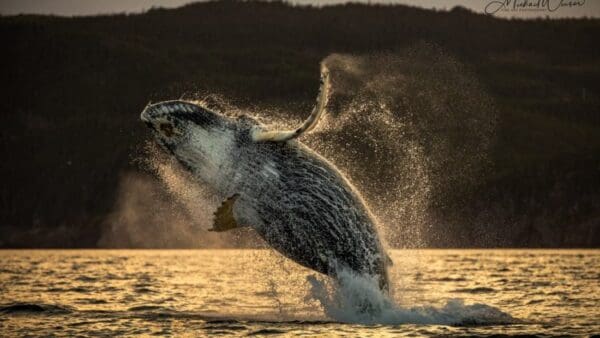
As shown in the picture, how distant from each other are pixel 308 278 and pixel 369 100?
149 meters

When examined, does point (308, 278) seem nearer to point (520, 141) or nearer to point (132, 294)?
point (132, 294)

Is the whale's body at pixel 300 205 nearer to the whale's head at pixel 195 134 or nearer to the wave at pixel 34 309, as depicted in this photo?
the whale's head at pixel 195 134

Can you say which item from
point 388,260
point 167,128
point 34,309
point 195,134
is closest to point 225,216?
point 195,134

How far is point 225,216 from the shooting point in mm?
13680

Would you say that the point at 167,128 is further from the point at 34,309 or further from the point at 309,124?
the point at 34,309

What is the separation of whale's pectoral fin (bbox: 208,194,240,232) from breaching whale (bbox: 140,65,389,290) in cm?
2

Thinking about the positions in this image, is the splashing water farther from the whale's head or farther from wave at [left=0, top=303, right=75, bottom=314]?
the whale's head

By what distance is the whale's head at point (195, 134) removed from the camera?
546 inches

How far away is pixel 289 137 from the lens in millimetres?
13445

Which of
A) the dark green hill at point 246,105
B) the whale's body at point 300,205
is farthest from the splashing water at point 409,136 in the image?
the whale's body at point 300,205

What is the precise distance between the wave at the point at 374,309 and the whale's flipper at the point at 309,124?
2.20 meters

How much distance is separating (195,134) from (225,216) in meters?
1.20

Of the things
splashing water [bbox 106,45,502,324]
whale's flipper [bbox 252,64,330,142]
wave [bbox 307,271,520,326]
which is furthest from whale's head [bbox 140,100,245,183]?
splashing water [bbox 106,45,502,324]

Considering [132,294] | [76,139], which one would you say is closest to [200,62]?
[76,139]
